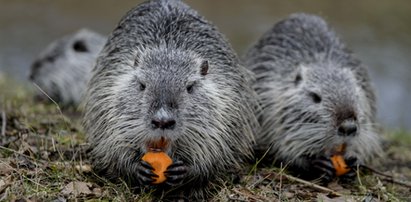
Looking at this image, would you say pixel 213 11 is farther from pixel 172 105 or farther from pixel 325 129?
pixel 172 105

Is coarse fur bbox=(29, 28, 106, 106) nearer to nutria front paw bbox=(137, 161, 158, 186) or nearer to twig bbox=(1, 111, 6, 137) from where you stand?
twig bbox=(1, 111, 6, 137)

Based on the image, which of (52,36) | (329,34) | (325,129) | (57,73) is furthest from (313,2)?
(325,129)

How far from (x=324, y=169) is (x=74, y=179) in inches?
66.3

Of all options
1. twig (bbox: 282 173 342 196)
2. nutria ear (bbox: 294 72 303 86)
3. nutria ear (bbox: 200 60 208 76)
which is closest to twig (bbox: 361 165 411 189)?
twig (bbox: 282 173 342 196)

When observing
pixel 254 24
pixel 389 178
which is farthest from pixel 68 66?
pixel 254 24

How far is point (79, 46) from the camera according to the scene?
8.49 metres

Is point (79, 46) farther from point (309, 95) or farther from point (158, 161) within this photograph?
point (158, 161)

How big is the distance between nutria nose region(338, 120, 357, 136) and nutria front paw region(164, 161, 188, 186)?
4.00 feet

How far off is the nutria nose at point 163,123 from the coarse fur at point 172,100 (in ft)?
0.09

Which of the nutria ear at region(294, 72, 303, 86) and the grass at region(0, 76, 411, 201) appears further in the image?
the nutria ear at region(294, 72, 303, 86)

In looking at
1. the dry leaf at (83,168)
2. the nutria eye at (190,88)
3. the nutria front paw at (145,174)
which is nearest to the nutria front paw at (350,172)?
the nutria eye at (190,88)

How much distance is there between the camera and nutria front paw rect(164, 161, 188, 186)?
13.9 feet

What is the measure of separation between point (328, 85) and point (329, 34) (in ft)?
3.00

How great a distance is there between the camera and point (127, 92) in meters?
4.40
